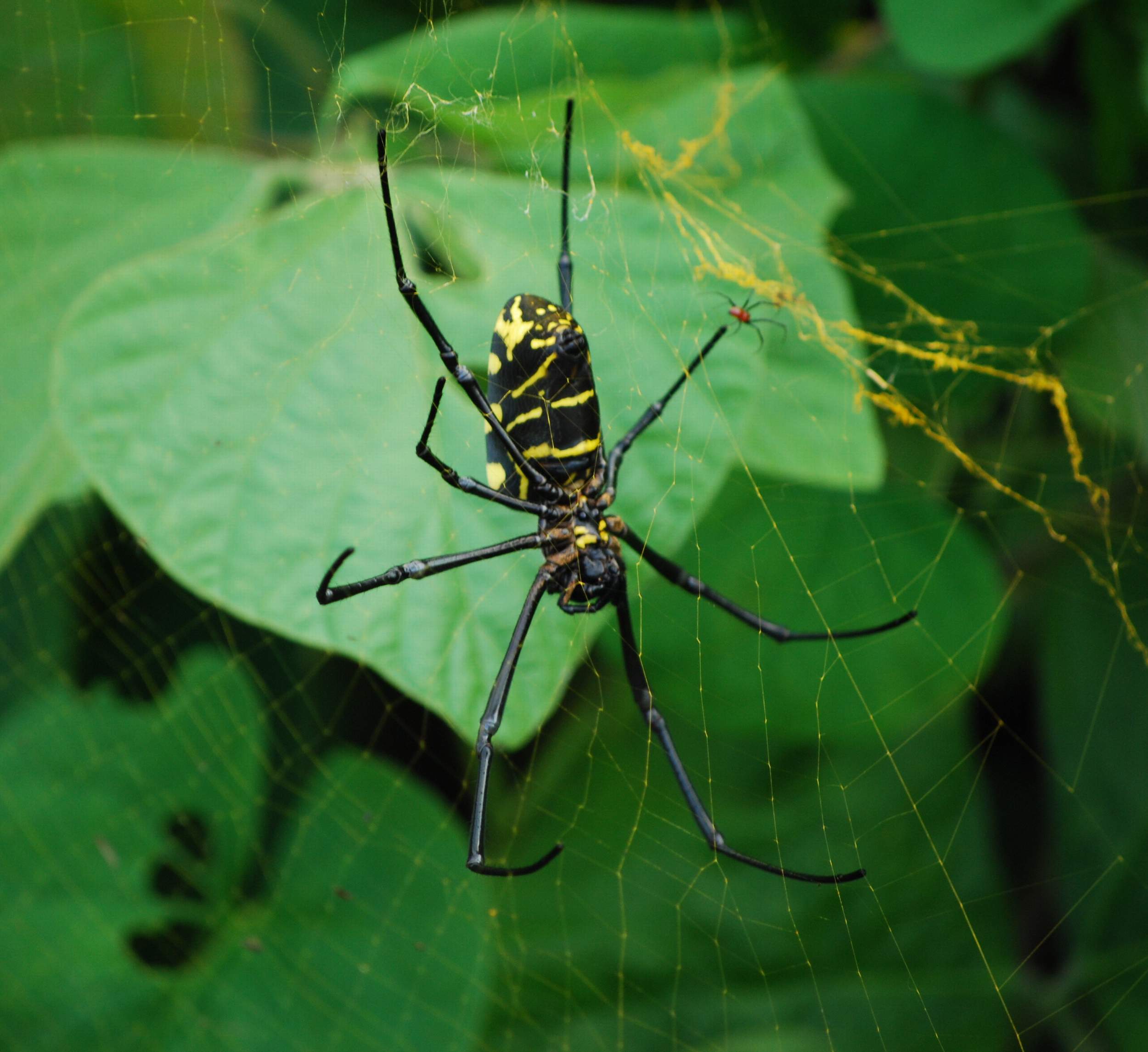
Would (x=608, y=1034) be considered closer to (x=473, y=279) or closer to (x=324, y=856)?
(x=324, y=856)

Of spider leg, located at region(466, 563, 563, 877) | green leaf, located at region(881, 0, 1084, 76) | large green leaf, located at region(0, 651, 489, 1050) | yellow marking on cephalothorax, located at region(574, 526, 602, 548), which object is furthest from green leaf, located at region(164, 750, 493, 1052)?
green leaf, located at region(881, 0, 1084, 76)

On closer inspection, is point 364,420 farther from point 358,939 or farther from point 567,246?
point 358,939

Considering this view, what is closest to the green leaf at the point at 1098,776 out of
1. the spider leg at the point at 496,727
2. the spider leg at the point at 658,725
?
the spider leg at the point at 658,725

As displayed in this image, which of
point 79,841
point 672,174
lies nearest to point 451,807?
point 79,841

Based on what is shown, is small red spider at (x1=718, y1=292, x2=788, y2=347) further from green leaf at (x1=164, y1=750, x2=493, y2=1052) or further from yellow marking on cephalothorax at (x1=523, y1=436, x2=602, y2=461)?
green leaf at (x1=164, y1=750, x2=493, y2=1052)

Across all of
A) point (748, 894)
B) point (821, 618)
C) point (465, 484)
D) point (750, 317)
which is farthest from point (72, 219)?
point (748, 894)
